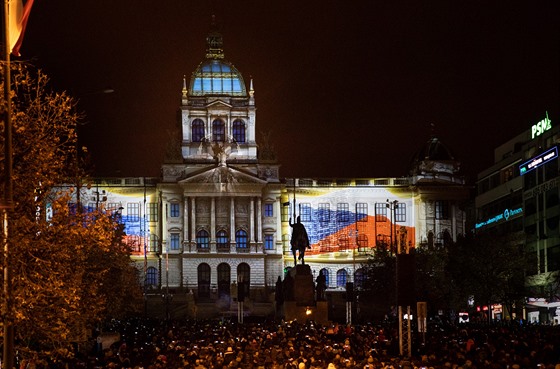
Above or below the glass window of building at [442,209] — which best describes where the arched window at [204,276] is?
below

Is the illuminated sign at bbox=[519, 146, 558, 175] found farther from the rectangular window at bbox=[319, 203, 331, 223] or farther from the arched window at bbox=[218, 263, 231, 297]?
the arched window at bbox=[218, 263, 231, 297]

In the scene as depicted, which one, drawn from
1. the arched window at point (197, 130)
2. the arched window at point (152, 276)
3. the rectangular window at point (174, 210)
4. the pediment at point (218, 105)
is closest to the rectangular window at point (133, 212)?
the rectangular window at point (174, 210)

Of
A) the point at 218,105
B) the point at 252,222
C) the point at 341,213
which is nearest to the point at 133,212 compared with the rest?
the point at 252,222

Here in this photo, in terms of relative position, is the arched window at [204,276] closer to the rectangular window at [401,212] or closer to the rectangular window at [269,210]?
the rectangular window at [269,210]

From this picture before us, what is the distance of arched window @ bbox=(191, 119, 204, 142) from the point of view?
6147 inches

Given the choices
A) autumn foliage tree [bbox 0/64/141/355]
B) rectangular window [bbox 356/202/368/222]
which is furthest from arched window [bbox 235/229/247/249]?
autumn foliage tree [bbox 0/64/141/355]

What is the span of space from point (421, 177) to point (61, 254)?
125300 millimetres

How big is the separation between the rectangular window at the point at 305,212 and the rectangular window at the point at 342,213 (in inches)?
135

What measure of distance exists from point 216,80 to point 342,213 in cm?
2359

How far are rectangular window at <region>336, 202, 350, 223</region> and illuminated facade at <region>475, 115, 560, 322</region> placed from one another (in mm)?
27241

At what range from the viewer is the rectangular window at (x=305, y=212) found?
151m

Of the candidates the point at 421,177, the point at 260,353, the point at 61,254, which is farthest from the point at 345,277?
the point at 61,254

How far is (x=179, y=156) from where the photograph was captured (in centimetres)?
15200

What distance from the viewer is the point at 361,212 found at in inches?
5984
